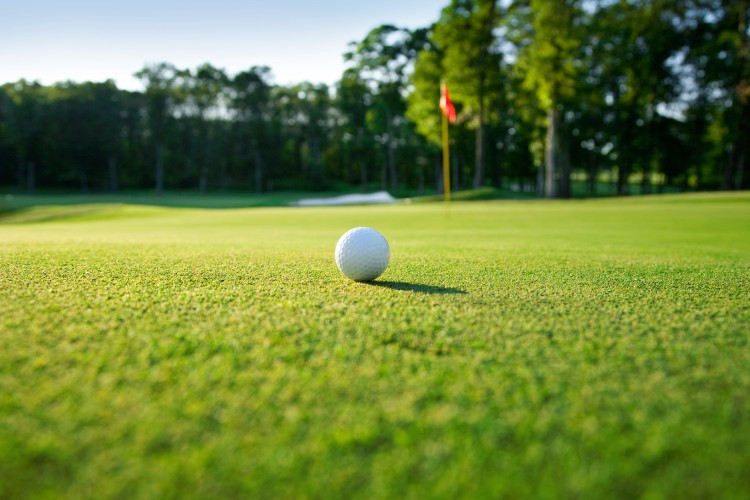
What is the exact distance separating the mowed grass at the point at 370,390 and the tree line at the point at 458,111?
2978 cm

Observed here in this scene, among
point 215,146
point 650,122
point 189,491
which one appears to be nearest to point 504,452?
point 189,491

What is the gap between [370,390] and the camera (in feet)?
6.30

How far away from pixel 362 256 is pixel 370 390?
7.36 feet

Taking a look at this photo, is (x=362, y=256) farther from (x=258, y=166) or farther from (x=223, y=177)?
(x=223, y=177)

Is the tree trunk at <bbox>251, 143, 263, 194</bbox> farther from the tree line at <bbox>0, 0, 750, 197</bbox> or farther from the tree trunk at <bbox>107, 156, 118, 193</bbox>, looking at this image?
the tree trunk at <bbox>107, 156, 118, 193</bbox>

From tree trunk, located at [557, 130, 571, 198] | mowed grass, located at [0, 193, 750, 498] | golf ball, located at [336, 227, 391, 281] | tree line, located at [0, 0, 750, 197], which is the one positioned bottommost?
mowed grass, located at [0, 193, 750, 498]

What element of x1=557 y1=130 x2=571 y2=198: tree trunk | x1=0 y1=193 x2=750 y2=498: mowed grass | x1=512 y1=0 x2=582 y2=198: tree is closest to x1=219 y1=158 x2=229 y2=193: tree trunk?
x1=557 y1=130 x2=571 y2=198: tree trunk

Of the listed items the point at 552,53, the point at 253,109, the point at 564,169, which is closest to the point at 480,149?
the point at 564,169

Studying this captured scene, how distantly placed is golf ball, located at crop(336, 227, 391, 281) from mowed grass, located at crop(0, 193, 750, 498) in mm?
300

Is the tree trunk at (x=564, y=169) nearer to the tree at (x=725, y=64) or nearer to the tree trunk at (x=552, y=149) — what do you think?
the tree trunk at (x=552, y=149)

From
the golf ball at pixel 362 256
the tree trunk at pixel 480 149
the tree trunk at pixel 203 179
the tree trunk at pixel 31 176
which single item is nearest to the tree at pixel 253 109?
the tree trunk at pixel 203 179

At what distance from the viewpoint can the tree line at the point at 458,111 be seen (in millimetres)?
32562

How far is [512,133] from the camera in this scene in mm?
61438

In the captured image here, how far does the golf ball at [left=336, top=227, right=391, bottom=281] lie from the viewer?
413cm
